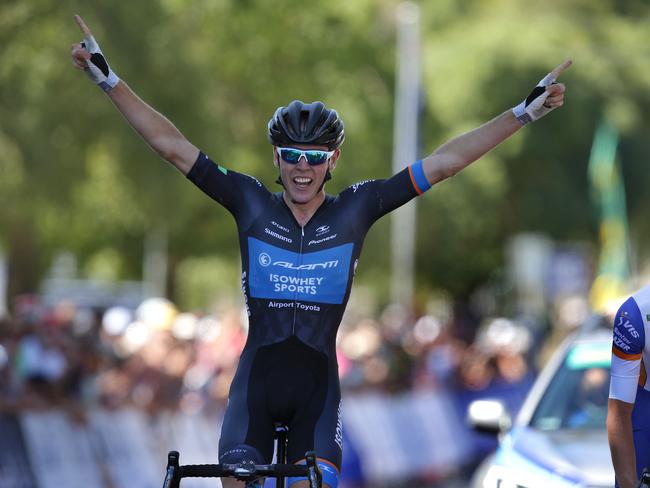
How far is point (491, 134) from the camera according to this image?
6504 mm

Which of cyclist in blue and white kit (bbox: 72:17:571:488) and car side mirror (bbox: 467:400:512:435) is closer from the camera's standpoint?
cyclist in blue and white kit (bbox: 72:17:571:488)

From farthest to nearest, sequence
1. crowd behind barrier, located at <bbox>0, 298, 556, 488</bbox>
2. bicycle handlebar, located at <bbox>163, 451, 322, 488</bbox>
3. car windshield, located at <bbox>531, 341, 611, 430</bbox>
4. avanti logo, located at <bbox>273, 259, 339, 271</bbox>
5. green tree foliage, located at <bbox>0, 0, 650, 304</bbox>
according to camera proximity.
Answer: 1. green tree foliage, located at <bbox>0, 0, 650, 304</bbox>
2. crowd behind barrier, located at <bbox>0, 298, 556, 488</bbox>
3. car windshield, located at <bbox>531, 341, 611, 430</bbox>
4. avanti logo, located at <bbox>273, 259, 339, 271</bbox>
5. bicycle handlebar, located at <bbox>163, 451, 322, 488</bbox>

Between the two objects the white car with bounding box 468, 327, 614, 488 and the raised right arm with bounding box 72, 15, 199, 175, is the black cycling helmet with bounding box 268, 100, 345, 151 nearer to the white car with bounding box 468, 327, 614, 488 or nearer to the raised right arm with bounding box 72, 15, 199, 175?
the raised right arm with bounding box 72, 15, 199, 175

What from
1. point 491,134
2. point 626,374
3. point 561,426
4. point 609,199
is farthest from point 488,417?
point 609,199

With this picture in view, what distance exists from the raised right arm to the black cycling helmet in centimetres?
36

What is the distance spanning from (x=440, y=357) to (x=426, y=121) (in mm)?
15165

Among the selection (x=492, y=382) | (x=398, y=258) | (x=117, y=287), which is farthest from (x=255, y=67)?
(x=117, y=287)

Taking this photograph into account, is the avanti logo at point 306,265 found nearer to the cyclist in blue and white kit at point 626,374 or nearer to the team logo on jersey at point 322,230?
the team logo on jersey at point 322,230

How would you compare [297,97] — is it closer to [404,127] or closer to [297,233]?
[404,127]

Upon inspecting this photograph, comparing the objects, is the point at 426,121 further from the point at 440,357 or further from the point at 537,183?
the point at 440,357

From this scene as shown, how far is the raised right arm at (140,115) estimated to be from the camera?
6477 millimetres

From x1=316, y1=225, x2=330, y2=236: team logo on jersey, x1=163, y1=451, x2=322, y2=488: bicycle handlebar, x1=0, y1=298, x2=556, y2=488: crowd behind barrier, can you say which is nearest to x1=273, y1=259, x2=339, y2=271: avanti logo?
x1=316, y1=225, x2=330, y2=236: team logo on jersey

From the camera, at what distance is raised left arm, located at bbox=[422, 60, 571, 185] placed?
650 centimetres

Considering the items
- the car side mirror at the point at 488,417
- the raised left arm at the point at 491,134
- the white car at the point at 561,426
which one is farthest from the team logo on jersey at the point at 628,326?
the car side mirror at the point at 488,417
